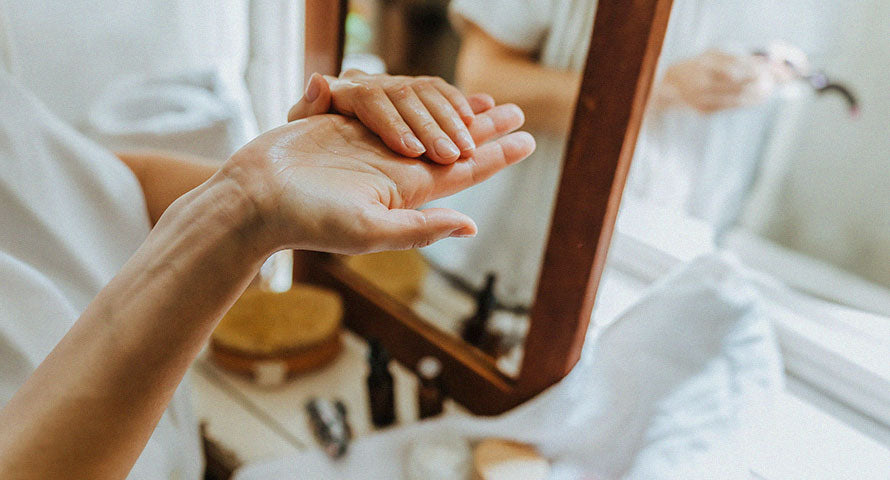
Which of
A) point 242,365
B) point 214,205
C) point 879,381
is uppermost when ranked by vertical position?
point 214,205

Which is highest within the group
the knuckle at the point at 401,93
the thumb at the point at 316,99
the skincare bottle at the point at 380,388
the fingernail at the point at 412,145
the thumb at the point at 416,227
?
the knuckle at the point at 401,93

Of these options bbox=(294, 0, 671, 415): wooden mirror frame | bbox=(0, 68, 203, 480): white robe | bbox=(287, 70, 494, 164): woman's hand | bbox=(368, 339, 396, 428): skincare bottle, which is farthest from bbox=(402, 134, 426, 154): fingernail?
bbox=(368, 339, 396, 428): skincare bottle

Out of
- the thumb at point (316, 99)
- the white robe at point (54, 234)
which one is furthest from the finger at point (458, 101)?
the white robe at point (54, 234)

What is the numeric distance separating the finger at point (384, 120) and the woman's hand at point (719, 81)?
1.28 ft

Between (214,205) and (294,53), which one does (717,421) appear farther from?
(294,53)

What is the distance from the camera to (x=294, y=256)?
1.15 meters

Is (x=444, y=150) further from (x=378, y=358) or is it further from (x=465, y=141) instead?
(x=378, y=358)

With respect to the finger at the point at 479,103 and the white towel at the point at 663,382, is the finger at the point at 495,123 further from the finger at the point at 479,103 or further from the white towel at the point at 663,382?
the white towel at the point at 663,382

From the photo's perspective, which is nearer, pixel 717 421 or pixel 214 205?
pixel 214 205

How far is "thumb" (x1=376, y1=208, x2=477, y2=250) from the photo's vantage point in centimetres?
46

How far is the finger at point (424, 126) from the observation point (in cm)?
56

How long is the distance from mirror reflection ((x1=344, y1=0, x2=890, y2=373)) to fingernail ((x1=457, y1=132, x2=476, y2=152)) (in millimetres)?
181

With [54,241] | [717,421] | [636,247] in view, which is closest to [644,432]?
[717,421]

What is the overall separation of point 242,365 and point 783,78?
0.94 metres
